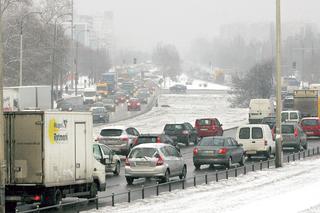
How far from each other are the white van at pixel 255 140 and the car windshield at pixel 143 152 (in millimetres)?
12530

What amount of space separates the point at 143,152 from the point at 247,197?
17.7 feet

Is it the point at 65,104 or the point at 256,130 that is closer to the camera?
the point at 256,130

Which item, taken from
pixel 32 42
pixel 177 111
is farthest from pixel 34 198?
pixel 177 111

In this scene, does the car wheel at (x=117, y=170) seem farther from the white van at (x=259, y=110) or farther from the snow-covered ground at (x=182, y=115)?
the white van at (x=259, y=110)

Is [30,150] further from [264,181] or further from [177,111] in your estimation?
[177,111]

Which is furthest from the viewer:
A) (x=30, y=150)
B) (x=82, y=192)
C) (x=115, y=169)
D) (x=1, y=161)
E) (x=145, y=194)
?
(x=115, y=169)

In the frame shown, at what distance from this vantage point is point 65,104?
3447 inches

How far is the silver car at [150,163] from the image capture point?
3244cm

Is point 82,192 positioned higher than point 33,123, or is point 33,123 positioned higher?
point 33,123

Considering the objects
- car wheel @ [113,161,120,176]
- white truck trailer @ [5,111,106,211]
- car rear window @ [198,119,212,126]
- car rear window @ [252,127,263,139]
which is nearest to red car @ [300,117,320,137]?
car rear window @ [198,119,212,126]

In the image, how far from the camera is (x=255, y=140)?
44500 mm

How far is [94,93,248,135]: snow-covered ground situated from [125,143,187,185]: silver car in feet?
115

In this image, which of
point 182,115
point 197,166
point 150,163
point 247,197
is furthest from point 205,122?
point 182,115

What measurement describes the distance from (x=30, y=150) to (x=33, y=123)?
717 mm
